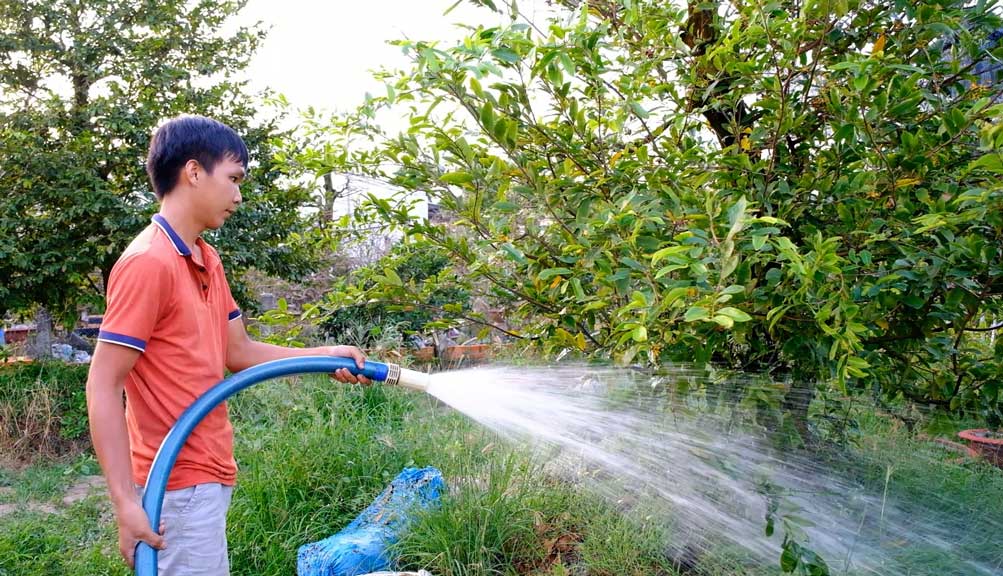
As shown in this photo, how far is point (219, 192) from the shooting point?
198cm

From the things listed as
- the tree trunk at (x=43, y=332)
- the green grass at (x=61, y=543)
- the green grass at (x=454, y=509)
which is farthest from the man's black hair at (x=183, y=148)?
the tree trunk at (x=43, y=332)

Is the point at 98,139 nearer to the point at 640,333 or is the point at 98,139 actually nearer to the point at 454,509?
the point at 454,509

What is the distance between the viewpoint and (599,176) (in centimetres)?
218

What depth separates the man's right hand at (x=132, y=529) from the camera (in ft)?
5.71

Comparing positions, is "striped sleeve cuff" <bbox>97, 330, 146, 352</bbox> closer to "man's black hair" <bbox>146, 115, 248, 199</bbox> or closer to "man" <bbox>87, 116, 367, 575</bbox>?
"man" <bbox>87, 116, 367, 575</bbox>

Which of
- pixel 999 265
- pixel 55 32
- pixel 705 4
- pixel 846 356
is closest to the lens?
pixel 846 356

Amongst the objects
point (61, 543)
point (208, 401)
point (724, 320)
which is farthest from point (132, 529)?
point (61, 543)

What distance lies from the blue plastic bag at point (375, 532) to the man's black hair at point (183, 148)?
5.42ft

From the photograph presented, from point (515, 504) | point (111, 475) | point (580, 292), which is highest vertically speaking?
point (580, 292)

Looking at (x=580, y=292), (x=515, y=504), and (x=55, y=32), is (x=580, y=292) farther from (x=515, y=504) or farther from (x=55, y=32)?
(x=55, y=32)

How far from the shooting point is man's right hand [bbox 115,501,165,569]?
1.74 meters

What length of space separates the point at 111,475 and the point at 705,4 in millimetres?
2013

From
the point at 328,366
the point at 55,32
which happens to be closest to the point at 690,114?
the point at 328,366

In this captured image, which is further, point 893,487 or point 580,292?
point 893,487
